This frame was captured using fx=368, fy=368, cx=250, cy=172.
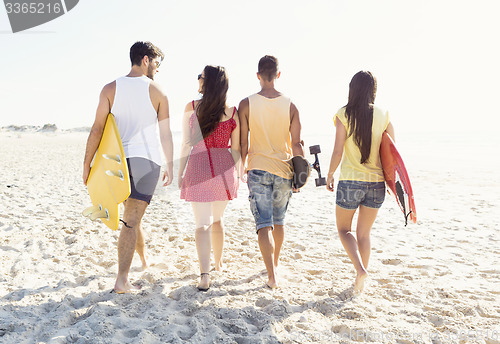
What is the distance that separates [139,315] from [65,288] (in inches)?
34.7

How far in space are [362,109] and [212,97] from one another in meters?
1.17

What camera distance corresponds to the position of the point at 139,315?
2.57 meters

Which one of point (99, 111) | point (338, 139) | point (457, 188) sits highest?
point (99, 111)

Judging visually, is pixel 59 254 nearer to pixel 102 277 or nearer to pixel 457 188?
pixel 102 277

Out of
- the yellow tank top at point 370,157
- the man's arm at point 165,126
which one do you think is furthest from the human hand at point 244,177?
the yellow tank top at point 370,157

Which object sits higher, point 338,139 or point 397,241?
point 338,139

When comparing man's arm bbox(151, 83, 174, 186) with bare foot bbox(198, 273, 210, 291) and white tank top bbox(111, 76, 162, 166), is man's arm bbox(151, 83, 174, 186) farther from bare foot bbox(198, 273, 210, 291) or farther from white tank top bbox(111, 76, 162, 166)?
bare foot bbox(198, 273, 210, 291)

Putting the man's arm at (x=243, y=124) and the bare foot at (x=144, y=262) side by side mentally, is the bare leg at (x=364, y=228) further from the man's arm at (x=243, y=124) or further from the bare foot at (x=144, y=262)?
the bare foot at (x=144, y=262)

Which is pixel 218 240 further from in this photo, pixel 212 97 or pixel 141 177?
pixel 212 97

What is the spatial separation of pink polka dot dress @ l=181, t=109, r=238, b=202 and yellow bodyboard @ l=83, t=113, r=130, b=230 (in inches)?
20.7

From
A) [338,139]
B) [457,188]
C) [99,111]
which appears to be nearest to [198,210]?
[99,111]

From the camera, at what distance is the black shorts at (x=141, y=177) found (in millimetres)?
2793

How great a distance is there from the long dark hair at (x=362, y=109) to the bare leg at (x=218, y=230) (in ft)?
3.96

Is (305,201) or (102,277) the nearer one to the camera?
(102,277)
